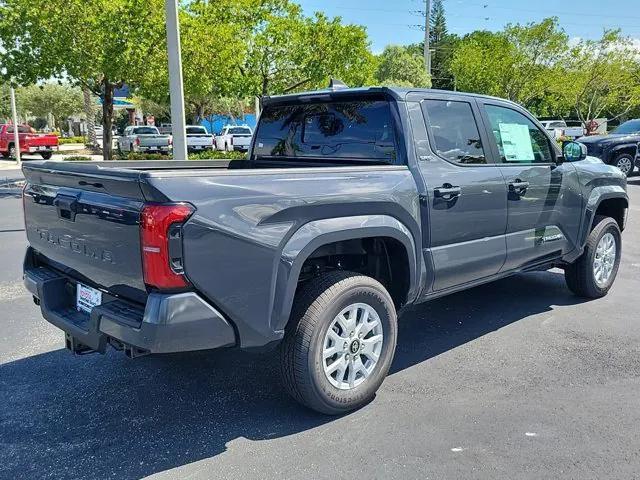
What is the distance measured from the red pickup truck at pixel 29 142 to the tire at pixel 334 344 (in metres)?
26.7

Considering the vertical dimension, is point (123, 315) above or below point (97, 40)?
below

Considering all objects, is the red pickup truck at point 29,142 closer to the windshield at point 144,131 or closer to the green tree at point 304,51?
the windshield at point 144,131

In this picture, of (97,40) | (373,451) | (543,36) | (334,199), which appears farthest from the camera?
(543,36)

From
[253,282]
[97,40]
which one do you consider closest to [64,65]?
[97,40]

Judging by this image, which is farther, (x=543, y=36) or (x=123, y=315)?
(x=543, y=36)

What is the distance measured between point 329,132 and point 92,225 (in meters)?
1.96

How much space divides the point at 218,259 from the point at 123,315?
0.57 m

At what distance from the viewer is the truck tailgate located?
9.23ft

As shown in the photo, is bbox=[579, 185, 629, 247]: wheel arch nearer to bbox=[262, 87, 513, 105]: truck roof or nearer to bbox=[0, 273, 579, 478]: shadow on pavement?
bbox=[0, 273, 579, 478]: shadow on pavement

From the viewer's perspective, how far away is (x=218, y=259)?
2840mm

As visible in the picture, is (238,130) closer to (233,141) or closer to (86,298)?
(233,141)

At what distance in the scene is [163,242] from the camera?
2701 millimetres

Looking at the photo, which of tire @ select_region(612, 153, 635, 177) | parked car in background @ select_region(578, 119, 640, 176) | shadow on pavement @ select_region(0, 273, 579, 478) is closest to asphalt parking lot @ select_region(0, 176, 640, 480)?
shadow on pavement @ select_region(0, 273, 579, 478)

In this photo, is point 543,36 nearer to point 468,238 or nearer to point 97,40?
point 97,40
